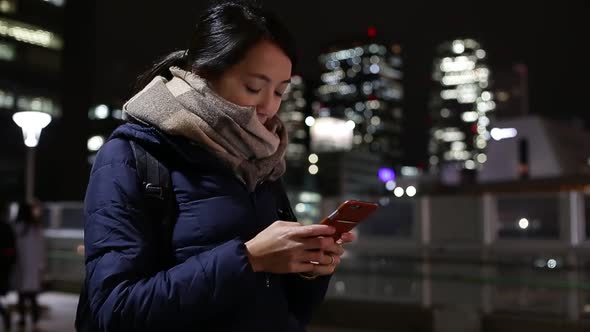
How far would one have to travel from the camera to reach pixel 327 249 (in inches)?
51.6

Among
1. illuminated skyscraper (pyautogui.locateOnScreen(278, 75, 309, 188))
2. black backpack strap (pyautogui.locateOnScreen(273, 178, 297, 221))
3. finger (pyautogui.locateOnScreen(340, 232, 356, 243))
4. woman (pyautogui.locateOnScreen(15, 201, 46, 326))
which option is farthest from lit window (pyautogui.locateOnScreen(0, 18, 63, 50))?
finger (pyautogui.locateOnScreen(340, 232, 356, 243))

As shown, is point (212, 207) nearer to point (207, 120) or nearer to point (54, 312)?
point (207, 120)

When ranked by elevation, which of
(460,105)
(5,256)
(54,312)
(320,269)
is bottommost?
(54,312)

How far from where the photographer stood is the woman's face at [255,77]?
1.46 meters

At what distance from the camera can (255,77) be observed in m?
1.47

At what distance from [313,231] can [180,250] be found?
30 centimetres

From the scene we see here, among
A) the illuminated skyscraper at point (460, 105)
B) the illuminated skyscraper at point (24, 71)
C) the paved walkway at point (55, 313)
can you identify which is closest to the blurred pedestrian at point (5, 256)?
the paved walkway at point (55, 313)

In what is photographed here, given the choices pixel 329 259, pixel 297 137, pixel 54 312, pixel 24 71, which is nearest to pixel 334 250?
pixel 329 259

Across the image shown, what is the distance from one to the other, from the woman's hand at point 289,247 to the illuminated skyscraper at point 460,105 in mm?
169636

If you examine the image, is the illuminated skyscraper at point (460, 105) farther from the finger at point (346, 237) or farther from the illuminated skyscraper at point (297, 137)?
the finger at point (346, 237)

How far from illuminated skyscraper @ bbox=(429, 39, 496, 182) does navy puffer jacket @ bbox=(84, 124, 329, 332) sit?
6676 inches

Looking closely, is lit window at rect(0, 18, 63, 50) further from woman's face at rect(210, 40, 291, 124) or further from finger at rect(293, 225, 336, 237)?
finger at rect(293, 225, 336, 237)

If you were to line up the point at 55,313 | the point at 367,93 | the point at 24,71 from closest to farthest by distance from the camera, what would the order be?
the point at 55,313 → the point at 24,71 → the point at 367,93

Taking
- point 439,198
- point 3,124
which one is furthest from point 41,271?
point 3,124
